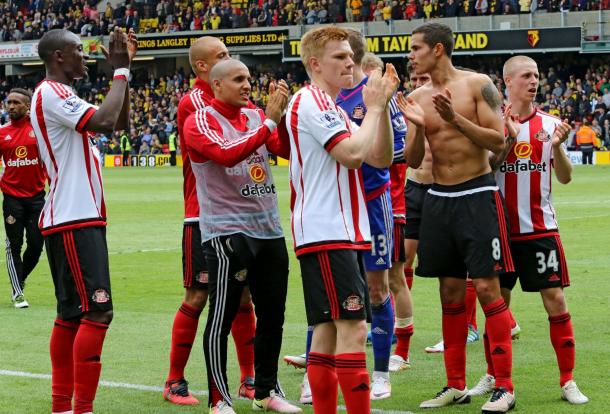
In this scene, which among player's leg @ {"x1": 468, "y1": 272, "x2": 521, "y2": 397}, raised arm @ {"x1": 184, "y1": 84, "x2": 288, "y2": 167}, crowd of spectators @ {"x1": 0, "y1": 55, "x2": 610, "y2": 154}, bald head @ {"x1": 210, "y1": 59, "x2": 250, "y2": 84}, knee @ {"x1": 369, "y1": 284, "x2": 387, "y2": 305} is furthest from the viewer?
crowd of spectators @ {"x1": 0, "y1": 55, "x2": 610, "y2": 154}

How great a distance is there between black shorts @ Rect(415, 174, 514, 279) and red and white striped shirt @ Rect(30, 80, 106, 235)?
2083mm

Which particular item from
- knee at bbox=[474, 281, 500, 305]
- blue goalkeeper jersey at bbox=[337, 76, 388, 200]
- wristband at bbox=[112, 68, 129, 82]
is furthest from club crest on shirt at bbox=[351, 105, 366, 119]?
wristband at bbox=[112, 68, 129, 82]

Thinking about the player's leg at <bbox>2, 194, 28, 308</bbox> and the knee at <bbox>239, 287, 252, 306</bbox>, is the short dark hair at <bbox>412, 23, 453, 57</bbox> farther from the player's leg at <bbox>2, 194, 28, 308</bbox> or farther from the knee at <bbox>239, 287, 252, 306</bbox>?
the player's leg at <bbox>2, 194, 28, 308</bbox>

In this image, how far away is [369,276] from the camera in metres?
7.66

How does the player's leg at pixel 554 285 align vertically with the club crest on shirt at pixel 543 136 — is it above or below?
below

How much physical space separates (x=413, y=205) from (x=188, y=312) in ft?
8.96

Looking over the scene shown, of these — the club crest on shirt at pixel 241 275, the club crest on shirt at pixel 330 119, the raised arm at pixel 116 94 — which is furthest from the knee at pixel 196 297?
the club crest on shirt at pixel 330 119

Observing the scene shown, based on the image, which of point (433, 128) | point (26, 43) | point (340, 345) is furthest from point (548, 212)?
point (26, 43)

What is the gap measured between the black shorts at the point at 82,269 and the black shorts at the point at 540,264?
265cm

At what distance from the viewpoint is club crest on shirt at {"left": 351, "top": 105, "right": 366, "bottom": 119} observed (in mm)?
7949

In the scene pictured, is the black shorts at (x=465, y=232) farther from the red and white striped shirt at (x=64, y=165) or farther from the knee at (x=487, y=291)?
the red and white striped shirt at (x=64, y=165)

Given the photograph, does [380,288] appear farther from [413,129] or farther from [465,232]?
[413,129]

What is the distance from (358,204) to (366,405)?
1060 millimetres

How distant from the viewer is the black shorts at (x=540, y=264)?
7328mm
